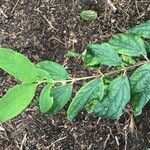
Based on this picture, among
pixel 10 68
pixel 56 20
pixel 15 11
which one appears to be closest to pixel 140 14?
pixel 56 20

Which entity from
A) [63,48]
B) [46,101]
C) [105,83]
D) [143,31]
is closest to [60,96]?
[46,101]

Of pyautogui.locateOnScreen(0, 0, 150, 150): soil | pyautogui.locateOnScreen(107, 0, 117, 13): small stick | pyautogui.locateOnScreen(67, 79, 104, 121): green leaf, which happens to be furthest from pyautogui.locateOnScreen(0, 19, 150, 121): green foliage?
pyautogui.locateOnScreen(107, 0, 117, 13): small stick

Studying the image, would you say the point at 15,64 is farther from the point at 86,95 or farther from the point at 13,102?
the point at 86,95

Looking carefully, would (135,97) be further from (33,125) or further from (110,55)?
(33,125)

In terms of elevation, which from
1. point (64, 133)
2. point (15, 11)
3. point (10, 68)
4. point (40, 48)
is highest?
point (10, 68)

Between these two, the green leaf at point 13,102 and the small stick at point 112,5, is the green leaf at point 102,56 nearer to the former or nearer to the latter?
the green leaf at point 13,102

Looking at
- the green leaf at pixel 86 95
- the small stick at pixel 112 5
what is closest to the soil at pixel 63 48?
the small stick at pixel 112 5

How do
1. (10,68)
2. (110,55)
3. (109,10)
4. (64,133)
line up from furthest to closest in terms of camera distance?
1. (109,10)
2. (64,133)
3. (110,55)
4. (10,68)

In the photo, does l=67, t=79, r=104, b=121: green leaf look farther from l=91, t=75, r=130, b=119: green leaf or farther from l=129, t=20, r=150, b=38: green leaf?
l=129, t=20, r=150, b=38: green leaf
